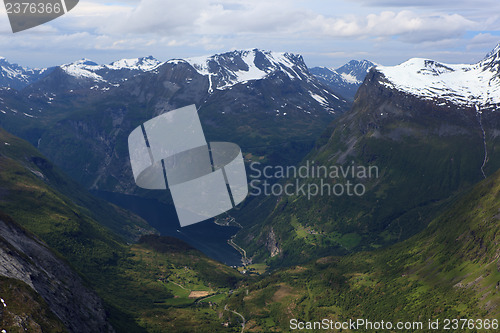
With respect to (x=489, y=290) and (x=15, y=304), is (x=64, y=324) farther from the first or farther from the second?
(x=489, y=290)

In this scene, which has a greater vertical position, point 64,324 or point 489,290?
point 64,324

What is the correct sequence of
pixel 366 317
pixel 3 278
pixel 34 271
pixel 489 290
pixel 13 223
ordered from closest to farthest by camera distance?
pixel 3 278 → pixel 34 271 → pixel 13 223 → pixel 489 290 → pixel 366 317

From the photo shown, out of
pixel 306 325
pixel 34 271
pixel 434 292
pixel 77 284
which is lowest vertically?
pixel 306 325

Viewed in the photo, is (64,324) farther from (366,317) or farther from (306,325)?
(366,317)

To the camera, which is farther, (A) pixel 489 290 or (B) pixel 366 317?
(B) pixel 366 317

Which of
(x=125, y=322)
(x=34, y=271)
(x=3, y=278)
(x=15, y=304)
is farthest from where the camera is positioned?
(x=125, y=322)

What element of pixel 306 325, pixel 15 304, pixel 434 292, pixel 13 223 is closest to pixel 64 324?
pixel 15 304
